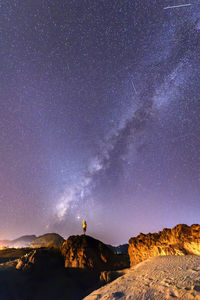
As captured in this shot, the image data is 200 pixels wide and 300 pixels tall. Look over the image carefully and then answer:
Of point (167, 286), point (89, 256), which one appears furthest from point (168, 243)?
point (89, 256)

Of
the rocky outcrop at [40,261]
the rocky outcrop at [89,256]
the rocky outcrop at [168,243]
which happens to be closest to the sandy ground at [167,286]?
the rocky outcrop at [168,243]

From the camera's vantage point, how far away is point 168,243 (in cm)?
1380

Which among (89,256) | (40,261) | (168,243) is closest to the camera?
(168,243)

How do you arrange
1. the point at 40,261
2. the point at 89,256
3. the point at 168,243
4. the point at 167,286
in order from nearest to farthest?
the point at 167,286 → the point at 168,243 → the point at 40,261 → the point at 89,256

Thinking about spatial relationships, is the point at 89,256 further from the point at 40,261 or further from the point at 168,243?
the point at 168,243

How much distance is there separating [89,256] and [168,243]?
15.9m

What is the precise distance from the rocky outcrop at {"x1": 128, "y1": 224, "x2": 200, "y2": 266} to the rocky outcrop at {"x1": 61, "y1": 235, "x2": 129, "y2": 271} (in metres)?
8.72

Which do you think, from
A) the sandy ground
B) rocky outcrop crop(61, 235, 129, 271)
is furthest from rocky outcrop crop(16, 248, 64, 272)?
the sandy ground

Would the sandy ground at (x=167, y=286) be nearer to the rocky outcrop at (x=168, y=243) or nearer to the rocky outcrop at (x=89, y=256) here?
the rocky outcrop at (x=168, y=243)

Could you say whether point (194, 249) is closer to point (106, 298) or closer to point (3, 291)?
point (106, 298)

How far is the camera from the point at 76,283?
19516 mm

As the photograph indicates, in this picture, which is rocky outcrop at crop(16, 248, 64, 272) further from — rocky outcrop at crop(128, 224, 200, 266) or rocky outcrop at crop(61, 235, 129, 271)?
rocky outcrop at crop(128, 224, 200, 266)

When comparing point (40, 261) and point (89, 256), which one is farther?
point (89, 256)

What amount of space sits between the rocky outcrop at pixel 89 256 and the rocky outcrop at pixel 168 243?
8719mm
